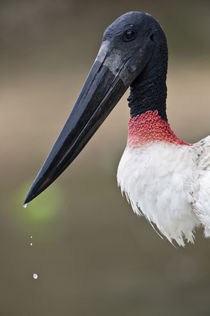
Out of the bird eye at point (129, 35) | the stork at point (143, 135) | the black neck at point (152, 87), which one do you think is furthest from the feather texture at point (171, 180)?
the bird eye at point (129, 35)

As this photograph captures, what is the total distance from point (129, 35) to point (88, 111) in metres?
0.29

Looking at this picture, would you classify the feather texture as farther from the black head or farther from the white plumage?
the black head

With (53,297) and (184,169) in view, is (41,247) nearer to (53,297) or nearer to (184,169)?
(53,297)

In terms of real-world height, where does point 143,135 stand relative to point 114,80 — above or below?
below

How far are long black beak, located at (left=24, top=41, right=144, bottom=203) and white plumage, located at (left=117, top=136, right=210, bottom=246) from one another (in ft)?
0.56

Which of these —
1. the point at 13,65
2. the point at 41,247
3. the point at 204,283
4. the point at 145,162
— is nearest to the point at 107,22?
the point at 13,65

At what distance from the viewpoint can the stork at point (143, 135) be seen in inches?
77.5

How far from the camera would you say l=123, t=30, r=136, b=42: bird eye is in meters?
1.98

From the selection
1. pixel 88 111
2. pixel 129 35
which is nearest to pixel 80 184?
pixel 88 111

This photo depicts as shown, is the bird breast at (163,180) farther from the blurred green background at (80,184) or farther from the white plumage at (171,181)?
the blurred green background at (80,184)

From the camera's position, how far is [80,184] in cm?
433

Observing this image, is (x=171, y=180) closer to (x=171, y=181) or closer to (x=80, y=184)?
(x=171, y=181)

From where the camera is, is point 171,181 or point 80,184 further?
point 80,184

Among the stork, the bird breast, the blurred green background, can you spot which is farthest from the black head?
the blurred green background
